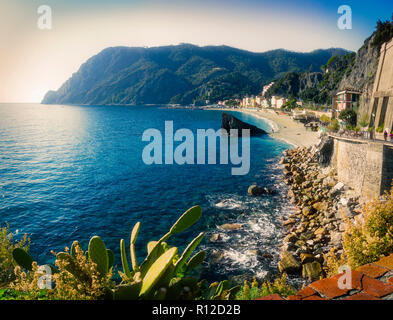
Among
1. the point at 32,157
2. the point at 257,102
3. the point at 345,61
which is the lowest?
the point at 32,157

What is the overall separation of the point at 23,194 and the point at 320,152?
1284 inches

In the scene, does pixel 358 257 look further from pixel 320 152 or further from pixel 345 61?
pixel 345 61

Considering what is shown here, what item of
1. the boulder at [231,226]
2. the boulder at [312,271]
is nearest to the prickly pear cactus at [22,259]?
the boulder at [312,271]

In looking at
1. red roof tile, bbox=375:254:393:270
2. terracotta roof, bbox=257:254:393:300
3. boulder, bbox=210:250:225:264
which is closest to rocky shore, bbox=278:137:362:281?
red roof tile, bbox=375:254:393:270

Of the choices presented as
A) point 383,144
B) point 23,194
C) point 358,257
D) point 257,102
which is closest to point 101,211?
point 23,194

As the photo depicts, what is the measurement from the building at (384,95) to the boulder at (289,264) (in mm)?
15488

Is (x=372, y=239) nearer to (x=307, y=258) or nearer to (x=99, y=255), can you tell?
(x=99, y=255)

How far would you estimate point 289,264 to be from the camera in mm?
13148

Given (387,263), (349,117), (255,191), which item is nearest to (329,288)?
(387,263)

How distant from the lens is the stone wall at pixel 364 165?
1584 cm

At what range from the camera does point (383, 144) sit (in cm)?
1589

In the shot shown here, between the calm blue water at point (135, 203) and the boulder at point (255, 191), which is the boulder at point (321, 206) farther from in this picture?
the boulder at point (255, 191)

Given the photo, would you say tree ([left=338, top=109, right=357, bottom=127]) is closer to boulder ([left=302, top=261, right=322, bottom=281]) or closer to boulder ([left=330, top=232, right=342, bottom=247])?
boulder ([left=330, top=232, right=342, bottom=247])

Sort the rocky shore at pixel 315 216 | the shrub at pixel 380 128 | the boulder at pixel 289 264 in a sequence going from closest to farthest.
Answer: the boulder at pixel 289 264
the rocky shore at pixel 315 216
the shrub at pixel 380 128
